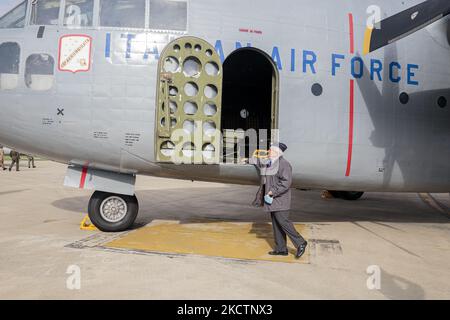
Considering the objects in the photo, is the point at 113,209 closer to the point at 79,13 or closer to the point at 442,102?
the point at 79,13

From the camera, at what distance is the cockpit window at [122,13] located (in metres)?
7.43

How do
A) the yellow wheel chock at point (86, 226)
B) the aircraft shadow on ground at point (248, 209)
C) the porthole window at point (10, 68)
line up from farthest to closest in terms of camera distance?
the aircraft shadow on ground at point (248, 209)
the yellow wheel chock at point (86, 226)
the porthole window at point (10, 68)

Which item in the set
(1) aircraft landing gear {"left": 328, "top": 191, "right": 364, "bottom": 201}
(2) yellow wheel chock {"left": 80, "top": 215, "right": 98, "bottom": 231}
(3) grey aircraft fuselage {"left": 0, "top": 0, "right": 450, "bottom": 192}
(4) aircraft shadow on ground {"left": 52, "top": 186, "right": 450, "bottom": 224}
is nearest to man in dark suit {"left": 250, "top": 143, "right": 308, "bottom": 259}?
(3) grey aircraft fuselage {"left": 0, "top": 0, "right": 450, "bottom": 192}

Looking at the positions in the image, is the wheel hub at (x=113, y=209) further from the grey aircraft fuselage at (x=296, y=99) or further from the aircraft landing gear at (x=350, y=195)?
the aircraft landing gear at (x=350, y=195)

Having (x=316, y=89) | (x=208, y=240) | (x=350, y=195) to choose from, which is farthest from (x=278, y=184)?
(x=350, y=195)

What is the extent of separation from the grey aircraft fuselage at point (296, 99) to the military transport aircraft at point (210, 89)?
0.02 m

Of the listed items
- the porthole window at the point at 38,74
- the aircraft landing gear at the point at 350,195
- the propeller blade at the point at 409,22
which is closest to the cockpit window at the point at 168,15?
the porthole window at the point at 38,74

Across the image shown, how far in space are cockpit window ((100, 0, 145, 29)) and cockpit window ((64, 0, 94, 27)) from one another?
23 centimetres

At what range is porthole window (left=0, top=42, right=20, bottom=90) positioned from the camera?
7195mm

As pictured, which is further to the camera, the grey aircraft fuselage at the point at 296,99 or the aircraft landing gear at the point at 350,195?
the aircraft landing gear at the point at 350,195

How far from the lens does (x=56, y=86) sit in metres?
7.22

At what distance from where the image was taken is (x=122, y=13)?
747 cm
